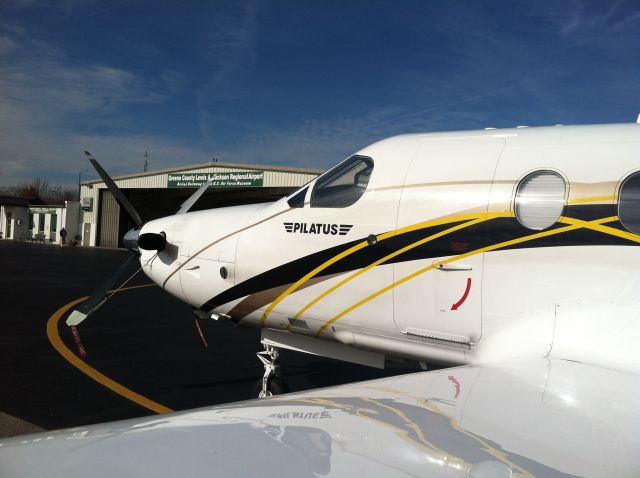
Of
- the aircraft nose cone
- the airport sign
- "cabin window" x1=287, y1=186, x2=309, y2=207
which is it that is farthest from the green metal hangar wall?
"cabin window" x1=287, y1=186, x2=309, y2=207

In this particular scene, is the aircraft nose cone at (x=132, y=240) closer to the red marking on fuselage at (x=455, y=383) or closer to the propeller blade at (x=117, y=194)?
the propeller blade at (x=117, y=194)

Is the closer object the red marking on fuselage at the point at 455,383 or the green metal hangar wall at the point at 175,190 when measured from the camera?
the red marking on fuselage at the point at 455,383

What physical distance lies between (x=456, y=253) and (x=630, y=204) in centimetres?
113

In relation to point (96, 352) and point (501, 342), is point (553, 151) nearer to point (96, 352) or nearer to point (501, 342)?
point (501, 342)

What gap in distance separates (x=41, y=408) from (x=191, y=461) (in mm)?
5030

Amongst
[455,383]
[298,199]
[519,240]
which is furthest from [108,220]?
[455,383]

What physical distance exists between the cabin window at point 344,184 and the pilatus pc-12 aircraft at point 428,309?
0.05ft

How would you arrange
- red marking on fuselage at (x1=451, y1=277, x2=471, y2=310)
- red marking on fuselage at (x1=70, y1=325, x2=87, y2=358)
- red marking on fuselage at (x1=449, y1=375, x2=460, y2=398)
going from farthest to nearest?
red marking on fuselage at (x1=70, y1=325, x2=87, y2=358)
red marking on fuselage at (x1=451, y1=277, x2=471, y2=310)
red marking on fuselage at (x1=449, y1=375, x2=460, y2=398)

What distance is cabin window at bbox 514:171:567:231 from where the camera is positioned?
11.0ft

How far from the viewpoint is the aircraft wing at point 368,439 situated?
1.60m

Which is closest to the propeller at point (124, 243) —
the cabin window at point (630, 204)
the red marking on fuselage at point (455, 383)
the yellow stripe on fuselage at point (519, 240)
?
the yellow stripe on fuselage at point (519, 240)

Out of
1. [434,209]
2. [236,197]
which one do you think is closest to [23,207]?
[236,197]

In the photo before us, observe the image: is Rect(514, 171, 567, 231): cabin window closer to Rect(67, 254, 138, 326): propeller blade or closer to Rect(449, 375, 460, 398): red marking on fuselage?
Rect(449, 375, 460, 398): red marking on fuselage

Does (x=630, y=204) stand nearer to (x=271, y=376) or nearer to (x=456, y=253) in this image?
(x=456, y=253)
